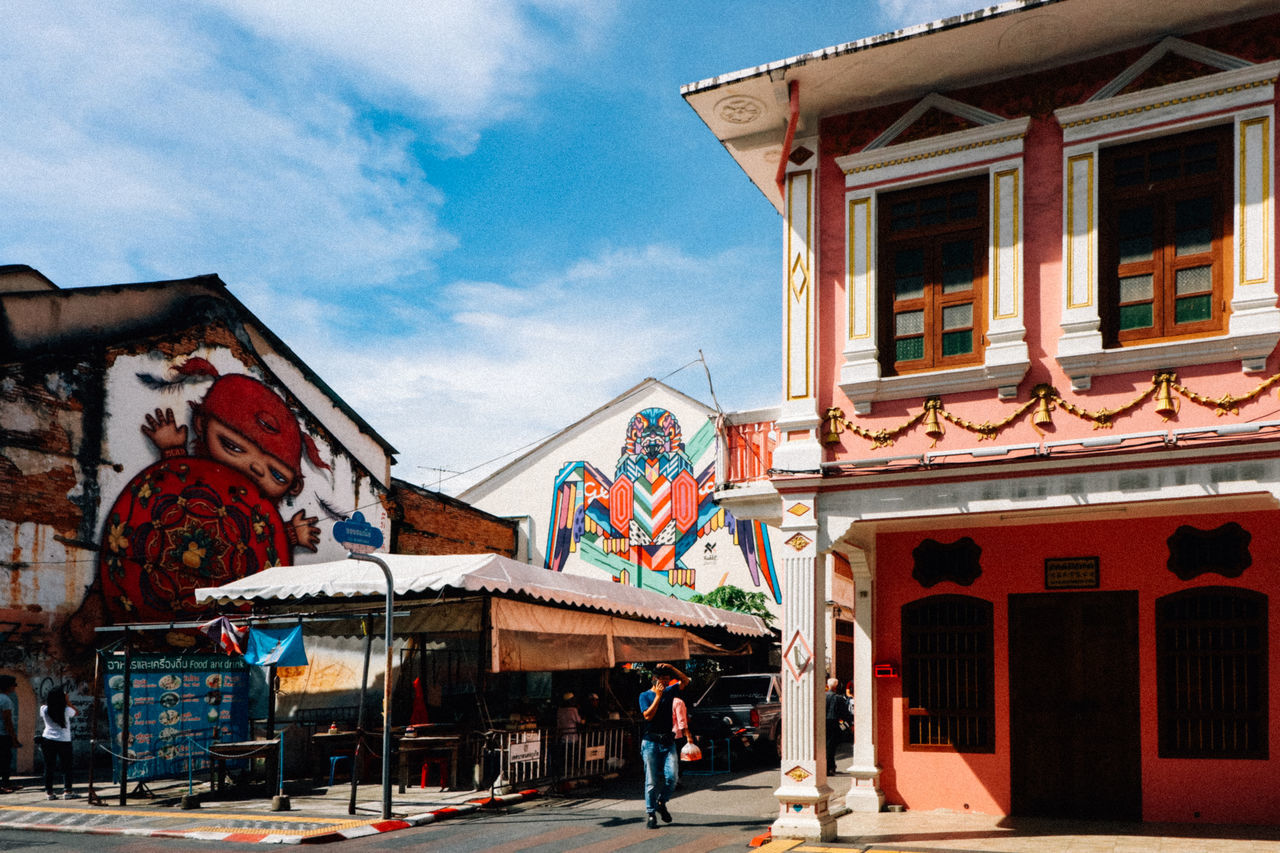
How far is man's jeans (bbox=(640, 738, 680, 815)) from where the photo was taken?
12.7 meters

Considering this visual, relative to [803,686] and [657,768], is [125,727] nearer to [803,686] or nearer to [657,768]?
[657,768]

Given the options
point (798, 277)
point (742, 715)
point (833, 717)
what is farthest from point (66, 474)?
point (798, 277)

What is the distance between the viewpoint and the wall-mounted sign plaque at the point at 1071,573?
1262 centimetres

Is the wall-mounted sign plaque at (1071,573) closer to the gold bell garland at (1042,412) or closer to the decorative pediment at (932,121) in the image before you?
the gold bell garland at (1042,412)

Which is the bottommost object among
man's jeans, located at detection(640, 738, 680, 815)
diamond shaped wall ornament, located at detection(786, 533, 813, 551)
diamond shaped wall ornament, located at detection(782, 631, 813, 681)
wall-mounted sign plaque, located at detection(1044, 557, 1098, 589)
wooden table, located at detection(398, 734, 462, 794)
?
wooden table, located at detection(398, 734, 462, 794)

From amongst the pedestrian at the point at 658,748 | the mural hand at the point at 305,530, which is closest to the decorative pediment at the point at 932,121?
the pedestrian at the point at 658,748

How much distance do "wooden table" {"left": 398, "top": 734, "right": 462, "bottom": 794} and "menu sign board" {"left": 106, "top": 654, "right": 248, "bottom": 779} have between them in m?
2.38

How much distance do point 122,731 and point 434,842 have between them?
17.1 ft

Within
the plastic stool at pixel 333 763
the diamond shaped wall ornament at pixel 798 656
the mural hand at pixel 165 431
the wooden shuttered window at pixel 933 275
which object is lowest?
the plastic stool at pixel 333 763

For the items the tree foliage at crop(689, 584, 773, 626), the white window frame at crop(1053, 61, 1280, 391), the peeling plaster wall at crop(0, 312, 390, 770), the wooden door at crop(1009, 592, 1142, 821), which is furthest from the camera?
the tree foliage at crop(689, 584, 773, 626)

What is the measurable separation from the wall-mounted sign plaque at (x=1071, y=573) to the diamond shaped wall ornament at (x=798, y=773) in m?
3.92

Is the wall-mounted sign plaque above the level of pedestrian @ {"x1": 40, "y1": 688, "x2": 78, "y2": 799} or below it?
above

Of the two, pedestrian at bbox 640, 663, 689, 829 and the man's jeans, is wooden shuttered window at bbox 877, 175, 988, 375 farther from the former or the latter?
the man's jeans

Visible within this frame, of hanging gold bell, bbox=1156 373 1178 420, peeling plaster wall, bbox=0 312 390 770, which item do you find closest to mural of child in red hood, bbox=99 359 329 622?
peeling plaster wall, bbox=0 312 390 770
